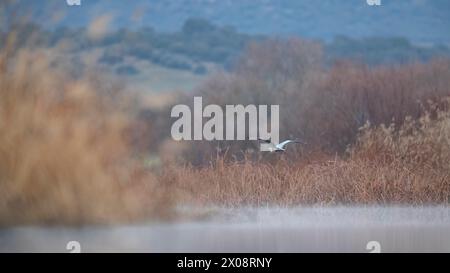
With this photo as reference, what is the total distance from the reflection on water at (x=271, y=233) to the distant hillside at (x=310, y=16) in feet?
4.98

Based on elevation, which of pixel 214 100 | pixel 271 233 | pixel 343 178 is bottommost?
pixel 271 233

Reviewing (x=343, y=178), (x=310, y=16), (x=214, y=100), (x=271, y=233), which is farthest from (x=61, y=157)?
(x=310, y=16)

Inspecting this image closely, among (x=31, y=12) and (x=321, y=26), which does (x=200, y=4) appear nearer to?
(x=321, y=26)

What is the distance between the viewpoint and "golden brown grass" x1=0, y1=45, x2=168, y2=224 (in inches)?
237

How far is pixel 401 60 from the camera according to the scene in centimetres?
712

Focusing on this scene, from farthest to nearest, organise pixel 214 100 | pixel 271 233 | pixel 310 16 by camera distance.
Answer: pixel 310 16 < pixel 214 100 < pixel 271 233

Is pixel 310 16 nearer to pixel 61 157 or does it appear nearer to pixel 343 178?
pixel 343 178

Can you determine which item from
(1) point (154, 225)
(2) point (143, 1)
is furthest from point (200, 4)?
(1) point (154, 225)

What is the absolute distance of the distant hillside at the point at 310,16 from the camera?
7066 millimetres

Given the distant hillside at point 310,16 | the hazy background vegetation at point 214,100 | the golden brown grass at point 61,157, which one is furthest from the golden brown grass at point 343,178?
the distant hillside at point 310,16

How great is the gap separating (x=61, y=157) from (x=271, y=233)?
145 centimetres

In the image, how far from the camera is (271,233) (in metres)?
6.07

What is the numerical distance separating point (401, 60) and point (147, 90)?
A: 6.38 feet

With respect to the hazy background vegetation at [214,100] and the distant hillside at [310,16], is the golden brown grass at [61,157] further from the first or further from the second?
the distant hillside at [310,16]
